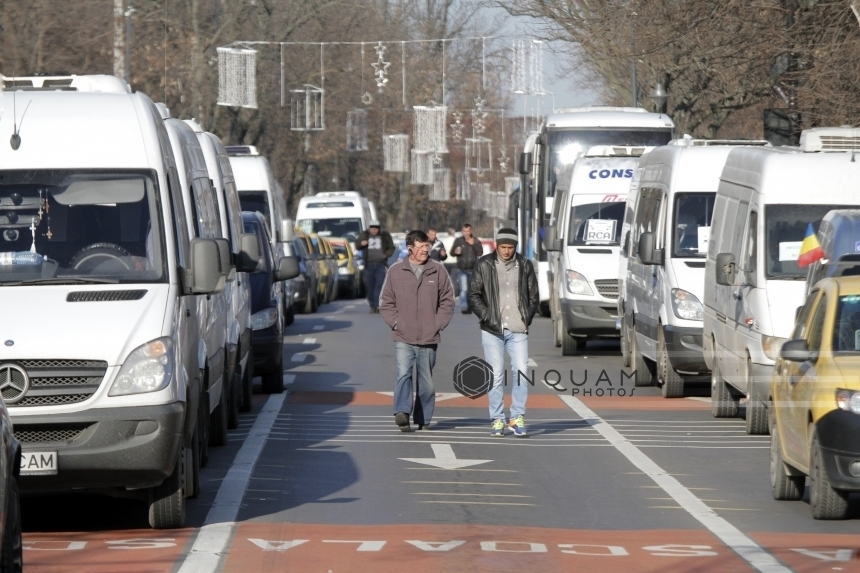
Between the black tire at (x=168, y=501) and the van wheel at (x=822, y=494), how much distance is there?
12.0 ft

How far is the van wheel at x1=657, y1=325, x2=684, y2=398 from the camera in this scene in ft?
57.0

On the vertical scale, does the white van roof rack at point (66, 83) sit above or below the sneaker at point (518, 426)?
above

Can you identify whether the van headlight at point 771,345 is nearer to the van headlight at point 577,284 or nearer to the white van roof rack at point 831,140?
the white van roof rack at point 831,140

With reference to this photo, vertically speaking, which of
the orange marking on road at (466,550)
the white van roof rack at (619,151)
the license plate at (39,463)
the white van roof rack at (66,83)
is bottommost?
the orange marking on road at (466,550)

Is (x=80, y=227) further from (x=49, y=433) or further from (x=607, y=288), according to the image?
(x=607, y=288)

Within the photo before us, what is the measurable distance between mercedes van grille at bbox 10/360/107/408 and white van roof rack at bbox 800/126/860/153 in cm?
808

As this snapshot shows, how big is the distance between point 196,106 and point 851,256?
34626 millimetres

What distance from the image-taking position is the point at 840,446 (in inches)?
363

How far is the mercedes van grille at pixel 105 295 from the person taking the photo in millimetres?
9195

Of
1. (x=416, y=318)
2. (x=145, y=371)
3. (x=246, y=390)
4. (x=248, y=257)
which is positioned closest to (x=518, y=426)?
(x=416, y=318)

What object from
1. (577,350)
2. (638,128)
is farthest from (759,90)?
(577,350)

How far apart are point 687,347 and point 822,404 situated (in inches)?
304

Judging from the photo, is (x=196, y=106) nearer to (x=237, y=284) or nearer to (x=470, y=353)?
(x=470, y=353)

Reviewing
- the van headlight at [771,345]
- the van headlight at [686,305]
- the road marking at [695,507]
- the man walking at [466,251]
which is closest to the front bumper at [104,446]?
the road marking at [695,507]
